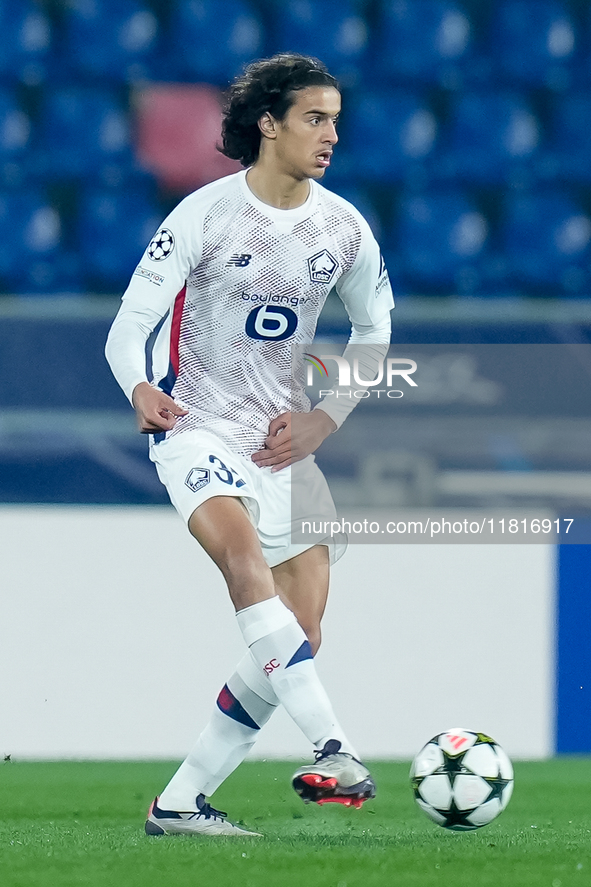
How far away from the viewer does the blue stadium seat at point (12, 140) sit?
6617 mm

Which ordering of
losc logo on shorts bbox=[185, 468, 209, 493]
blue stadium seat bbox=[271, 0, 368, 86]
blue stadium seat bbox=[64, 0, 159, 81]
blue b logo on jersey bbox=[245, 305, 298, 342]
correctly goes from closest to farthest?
losc logo on shorts bbox=[185, 468, 209, 493] < blue b logo on jersey bbox=[245, 305, 298, 342] < blue stadium seat bbox=[64, 0, 159, 81] < blue stadium seat bbox=[271, 0, 368, 86]

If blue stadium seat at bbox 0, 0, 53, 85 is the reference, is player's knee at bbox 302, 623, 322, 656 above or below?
below

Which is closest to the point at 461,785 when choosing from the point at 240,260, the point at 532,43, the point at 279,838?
the point at 279,838

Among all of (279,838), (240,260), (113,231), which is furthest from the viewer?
(113,231)

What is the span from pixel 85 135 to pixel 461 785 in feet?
15.9

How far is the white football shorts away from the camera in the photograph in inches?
113

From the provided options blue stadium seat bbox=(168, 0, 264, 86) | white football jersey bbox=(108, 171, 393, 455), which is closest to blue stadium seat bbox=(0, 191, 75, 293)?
blue stadium seat bbox=(168, 0, 264, 86)

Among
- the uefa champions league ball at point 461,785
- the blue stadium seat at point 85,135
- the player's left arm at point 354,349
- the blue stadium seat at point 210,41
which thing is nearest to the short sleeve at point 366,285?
the player's left arm at point 354,349

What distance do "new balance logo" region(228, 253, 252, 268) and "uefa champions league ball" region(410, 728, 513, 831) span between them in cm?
115

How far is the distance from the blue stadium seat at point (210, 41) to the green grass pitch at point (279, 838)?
391 cm

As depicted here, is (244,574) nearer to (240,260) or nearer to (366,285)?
(240,260)

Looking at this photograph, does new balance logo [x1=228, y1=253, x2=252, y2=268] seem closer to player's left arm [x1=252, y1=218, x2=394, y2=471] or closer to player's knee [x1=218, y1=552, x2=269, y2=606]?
player's left arm [x1=252, y1=218, x2=394, y2=471]

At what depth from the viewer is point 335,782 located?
2.40 m

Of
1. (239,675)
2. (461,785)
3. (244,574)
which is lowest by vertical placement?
(461,785)
